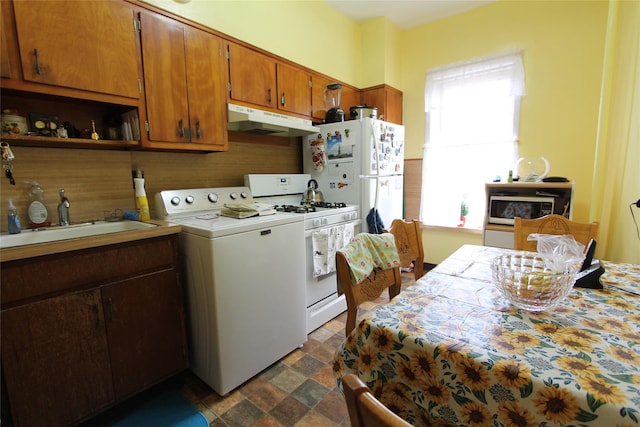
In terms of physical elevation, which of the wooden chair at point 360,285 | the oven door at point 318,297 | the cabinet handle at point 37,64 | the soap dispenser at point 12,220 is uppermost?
the cabinet handle at point 37,64

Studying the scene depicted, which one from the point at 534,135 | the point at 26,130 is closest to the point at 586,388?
the point at 26,130

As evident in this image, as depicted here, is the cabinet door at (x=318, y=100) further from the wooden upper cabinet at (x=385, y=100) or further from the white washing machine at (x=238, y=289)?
the white washing machine at (x=238, y=289)

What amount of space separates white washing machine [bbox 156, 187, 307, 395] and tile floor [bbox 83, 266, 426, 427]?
61 millimetres

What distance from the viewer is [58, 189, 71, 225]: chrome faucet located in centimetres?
159

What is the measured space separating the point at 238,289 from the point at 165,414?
0.72m

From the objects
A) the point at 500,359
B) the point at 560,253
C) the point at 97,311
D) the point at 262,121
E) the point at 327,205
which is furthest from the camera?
the point at 327,205

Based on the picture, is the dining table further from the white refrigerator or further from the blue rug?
the white refrigerator

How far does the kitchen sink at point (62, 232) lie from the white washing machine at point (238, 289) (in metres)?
0.23

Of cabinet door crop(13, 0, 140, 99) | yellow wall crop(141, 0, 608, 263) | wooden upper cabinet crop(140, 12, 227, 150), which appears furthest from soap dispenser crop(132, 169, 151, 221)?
yellow wall crop(141, 0, 608, 263)

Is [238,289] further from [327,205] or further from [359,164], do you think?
[359,164]

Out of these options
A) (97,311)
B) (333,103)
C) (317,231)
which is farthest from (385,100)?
(97,311)

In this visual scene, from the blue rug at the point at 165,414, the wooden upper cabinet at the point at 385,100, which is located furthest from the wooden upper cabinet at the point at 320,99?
the blue rug at the point at 165,414

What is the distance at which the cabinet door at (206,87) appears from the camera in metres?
1.85

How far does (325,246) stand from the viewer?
85.2 inches
